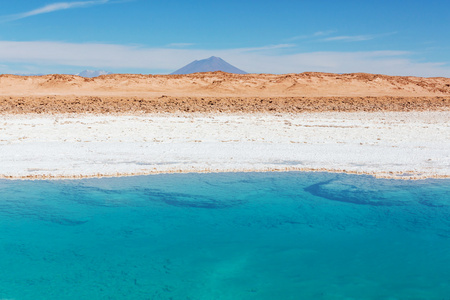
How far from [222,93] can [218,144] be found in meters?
19.5

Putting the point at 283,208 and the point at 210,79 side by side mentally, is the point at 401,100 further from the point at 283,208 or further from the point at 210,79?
the point at 283,208

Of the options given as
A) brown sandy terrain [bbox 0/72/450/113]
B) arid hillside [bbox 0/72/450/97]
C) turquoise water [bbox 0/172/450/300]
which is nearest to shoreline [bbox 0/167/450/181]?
turquoise water [bbox 0/172/450/300]

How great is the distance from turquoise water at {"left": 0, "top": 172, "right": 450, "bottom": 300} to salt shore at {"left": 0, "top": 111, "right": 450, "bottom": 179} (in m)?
0.68

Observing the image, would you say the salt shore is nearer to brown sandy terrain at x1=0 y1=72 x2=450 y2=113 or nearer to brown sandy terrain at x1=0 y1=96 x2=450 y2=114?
brown sandy terrain at x1=0 y1=96 x2=450 y2=114

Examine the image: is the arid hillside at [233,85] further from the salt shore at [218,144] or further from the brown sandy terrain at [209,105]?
the salt shore at [218,144]

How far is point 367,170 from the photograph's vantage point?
8758 mm

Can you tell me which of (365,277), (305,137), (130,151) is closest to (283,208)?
(365,277)

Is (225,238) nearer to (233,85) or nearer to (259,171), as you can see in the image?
(259,171)

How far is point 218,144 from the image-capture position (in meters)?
11.4

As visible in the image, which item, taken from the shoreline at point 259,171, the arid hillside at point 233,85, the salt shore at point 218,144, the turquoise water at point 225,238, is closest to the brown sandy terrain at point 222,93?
the arid hillside at point 233,85

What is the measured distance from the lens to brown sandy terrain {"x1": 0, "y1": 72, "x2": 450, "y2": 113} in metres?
20.0

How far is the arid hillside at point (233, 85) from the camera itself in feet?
104

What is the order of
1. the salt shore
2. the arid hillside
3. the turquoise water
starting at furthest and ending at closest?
the arid hillside
the salt shore
the turquoise water

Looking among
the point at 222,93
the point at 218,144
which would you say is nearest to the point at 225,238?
the point at 218,144
